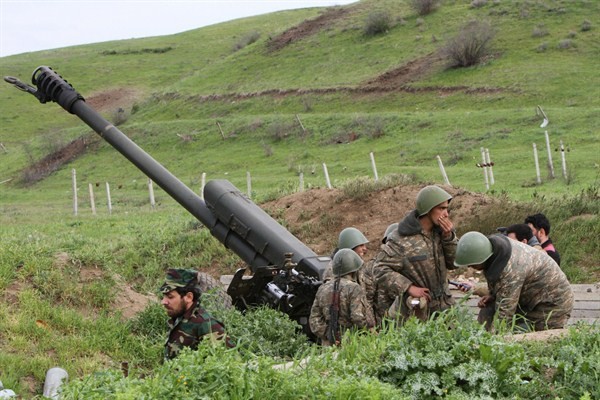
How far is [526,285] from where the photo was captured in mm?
7633

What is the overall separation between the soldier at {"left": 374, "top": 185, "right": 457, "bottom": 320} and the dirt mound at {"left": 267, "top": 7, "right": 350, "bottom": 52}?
56217mm

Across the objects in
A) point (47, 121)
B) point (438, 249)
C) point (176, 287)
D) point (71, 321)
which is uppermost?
point (176, 287)

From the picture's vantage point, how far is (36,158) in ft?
174

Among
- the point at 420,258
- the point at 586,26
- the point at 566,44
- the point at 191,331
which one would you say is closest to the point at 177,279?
the point at 191,331

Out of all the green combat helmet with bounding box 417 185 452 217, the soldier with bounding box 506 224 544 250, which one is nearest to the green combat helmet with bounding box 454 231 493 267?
the green combat helmet with bounding box 417 185 452 217

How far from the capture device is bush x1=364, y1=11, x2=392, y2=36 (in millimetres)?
58812

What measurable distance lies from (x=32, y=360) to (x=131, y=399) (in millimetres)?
4439

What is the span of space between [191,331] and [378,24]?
53.3 metres

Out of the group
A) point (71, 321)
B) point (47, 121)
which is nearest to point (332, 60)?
point (47, 121)

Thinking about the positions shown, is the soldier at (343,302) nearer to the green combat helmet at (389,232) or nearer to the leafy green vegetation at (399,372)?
the green combat helmet at (389,232)

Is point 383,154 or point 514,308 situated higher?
point 514,308

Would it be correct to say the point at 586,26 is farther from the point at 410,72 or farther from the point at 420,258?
the point at 420,258

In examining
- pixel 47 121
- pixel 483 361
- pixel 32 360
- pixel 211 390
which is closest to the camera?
pixel 211 390

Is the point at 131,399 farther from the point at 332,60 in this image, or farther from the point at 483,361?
the point at 332,60
